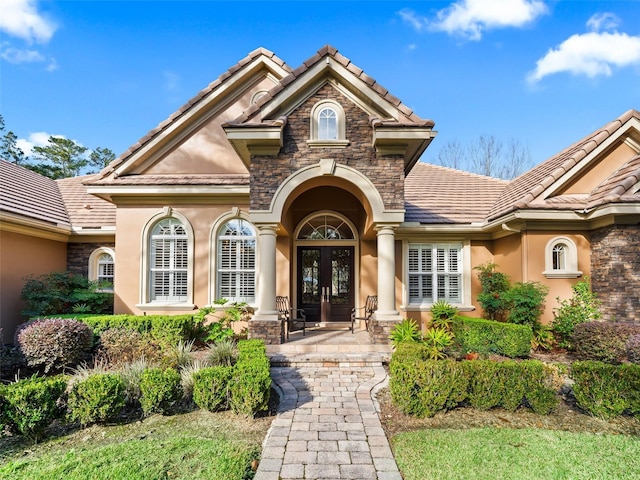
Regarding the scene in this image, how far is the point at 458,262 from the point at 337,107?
631cm

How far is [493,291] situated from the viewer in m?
10.1

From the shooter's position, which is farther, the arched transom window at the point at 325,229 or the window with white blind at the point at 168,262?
the arched transom window at the point at 325,229

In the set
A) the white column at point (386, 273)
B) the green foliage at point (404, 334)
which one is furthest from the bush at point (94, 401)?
the white column at point (386, 273)

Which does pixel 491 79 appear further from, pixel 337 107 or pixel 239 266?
pixel 239 266

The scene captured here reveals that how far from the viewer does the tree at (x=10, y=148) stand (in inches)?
1230

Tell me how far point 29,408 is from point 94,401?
76cm

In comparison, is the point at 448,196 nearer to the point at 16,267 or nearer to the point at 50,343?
the point at 50,343

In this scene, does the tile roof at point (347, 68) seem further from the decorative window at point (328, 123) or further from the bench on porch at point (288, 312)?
the bench on porch at point (288, 312)

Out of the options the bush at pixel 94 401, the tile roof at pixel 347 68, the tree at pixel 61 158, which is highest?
the tree at pixel 61 158

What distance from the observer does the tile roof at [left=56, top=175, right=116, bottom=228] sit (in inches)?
465

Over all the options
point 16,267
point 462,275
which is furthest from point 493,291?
point 16,267

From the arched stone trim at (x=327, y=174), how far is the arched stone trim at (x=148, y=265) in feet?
10.6

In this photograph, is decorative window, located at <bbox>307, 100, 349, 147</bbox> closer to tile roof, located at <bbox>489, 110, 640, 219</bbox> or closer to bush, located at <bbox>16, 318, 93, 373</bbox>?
tile roof, located at <bbox>489, 110, 640, 219</bbox>

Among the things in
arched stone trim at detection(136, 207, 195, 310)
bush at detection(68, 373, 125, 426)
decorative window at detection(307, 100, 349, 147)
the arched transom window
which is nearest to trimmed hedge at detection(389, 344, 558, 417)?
bush at detection(68, 373, 125, 426)
